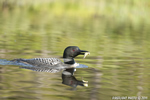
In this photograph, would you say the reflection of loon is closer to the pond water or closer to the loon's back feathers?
the pond water

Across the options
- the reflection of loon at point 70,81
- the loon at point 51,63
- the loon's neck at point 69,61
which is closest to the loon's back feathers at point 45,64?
the loon at point 51,63

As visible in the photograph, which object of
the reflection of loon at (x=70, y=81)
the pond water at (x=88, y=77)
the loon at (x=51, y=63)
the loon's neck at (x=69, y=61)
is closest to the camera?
the pond water at (x=88, y=77)

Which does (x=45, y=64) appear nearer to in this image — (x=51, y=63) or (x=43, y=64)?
(x=43, y=64)

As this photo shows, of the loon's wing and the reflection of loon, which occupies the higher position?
the loon's wing

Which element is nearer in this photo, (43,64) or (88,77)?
(88,77)

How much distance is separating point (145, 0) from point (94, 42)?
24024mm

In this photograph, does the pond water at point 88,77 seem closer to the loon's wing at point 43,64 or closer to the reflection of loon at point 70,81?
the reflection of loon at point 70,81

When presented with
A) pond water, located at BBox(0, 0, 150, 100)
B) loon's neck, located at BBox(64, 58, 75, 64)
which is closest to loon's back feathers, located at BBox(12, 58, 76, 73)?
loon's neck, located at BBox(64, 58, 75, 64)

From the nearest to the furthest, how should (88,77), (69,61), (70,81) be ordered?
(70,81)
(88,77)
(69,61)

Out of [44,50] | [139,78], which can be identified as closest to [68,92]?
[139,78]

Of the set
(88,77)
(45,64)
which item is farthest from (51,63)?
(88,77)

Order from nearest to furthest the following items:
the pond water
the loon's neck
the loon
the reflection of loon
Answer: the pond water
the reflection of loon
the loon
the loon's neck

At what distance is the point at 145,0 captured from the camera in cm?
3666

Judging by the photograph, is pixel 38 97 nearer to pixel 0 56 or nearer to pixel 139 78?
pixel 139 78
